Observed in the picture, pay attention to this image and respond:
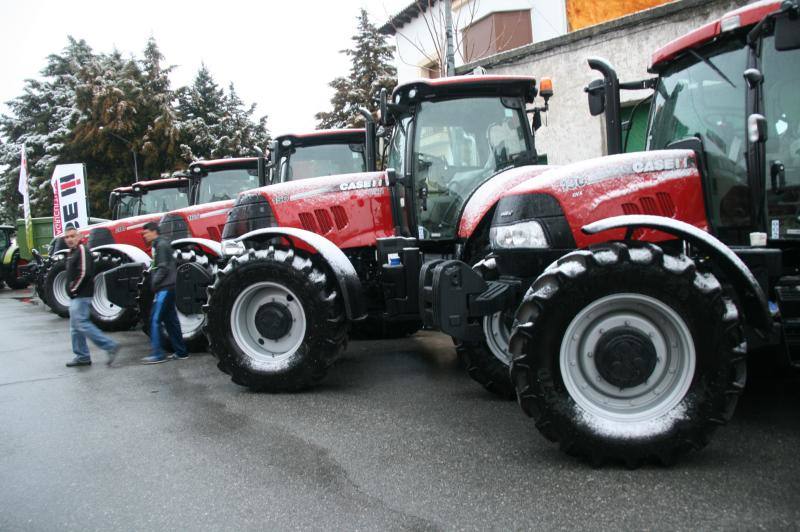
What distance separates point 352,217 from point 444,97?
60.0 inches

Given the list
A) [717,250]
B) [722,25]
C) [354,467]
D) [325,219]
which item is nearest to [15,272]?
[325,219]

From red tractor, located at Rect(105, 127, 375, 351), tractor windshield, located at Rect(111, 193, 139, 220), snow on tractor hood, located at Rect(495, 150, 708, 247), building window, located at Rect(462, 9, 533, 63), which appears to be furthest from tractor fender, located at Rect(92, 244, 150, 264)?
building window, located at Rect(462, 9, 533, 63)

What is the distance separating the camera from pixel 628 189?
14.2ft

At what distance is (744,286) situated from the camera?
391cm

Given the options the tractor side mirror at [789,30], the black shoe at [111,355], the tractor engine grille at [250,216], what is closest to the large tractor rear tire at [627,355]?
the tractor side mirror at [789,30]

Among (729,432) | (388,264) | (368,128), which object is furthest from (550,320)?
(368,128)

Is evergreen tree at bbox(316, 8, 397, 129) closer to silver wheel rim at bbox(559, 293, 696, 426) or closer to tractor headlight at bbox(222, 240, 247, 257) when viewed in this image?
tractor headlight at bbox(222, 240, 247, 257)

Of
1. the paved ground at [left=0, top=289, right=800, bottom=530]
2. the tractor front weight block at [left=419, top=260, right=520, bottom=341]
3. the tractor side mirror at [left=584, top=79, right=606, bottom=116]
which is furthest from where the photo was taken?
the tractor side mirror at [left=584, top=79, right=606, bottom=116]

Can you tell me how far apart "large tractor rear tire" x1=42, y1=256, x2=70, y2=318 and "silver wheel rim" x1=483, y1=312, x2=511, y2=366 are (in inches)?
428

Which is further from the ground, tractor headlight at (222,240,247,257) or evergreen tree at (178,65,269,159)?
evergreen tree at (178,65,269,159)

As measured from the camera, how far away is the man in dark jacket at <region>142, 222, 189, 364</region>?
8039 millimetres

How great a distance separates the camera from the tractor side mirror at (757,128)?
13.4ft

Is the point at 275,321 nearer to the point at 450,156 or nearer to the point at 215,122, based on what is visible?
the point at 450,156

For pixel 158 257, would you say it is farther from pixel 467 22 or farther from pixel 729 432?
pixel 467 22
